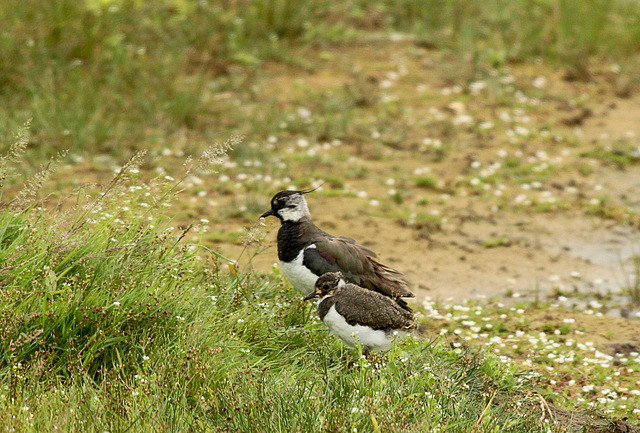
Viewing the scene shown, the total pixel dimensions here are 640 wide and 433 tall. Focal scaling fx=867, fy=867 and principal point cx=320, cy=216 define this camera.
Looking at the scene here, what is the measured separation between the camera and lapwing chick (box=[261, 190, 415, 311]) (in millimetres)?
6359

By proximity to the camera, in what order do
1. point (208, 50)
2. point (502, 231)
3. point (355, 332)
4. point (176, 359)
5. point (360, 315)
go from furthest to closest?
point (208, 50)
point (502, 231)
point (360, 315)
point (355, 332)
point (176, 359)

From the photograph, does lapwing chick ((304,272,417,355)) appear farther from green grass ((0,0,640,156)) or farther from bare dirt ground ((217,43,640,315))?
green grass ((0,0,640,156))

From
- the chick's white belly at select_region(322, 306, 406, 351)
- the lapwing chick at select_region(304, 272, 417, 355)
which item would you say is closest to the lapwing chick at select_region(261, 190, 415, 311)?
the lapwing chick at select_region(304, 272, 417, 355)

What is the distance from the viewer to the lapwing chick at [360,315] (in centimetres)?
558

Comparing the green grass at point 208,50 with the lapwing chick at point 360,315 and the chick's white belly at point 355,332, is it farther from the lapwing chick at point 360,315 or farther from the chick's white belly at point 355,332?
the chick's white belly at point 355,332

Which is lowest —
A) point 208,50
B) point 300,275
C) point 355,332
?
point 208,50

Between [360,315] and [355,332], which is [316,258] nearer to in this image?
[360,315]

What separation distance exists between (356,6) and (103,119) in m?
5.67

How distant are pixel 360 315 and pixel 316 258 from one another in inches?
35.7

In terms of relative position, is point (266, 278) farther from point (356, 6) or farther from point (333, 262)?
point (356, 6)

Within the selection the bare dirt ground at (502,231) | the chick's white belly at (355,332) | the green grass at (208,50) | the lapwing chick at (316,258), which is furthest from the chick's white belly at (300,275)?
the green grass at (208,50)

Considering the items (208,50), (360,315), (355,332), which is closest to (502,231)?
(360,315)

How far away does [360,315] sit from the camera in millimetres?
5578

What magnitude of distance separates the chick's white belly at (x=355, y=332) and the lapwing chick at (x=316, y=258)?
59 centimetres
